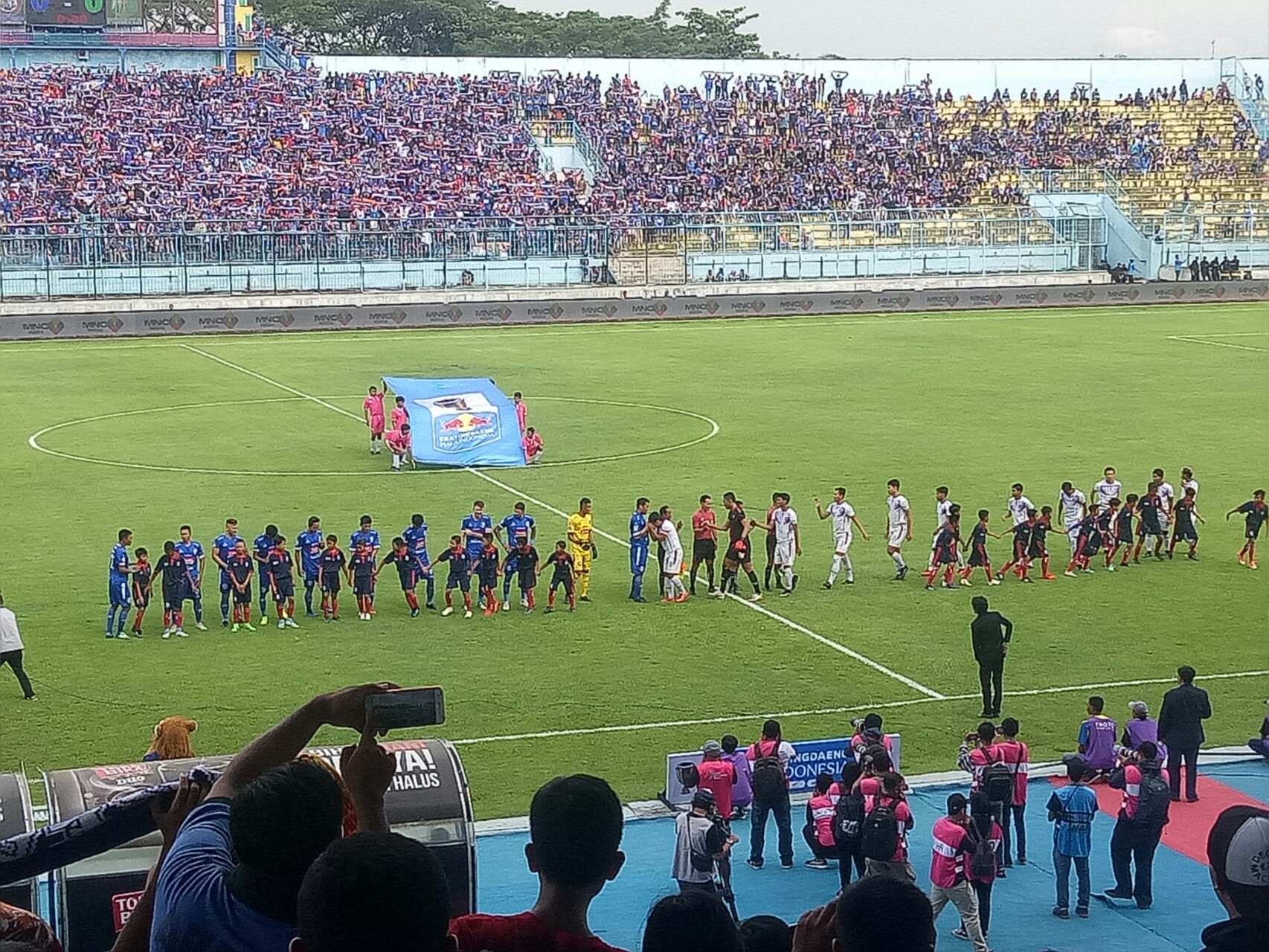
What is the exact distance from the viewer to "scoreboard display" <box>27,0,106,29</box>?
180ft

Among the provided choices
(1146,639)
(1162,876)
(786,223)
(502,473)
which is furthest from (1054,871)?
(786,223)

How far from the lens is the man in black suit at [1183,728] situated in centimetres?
1212

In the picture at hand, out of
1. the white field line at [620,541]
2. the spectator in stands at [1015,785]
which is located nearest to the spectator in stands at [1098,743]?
the spectator in stands at [1015,785]

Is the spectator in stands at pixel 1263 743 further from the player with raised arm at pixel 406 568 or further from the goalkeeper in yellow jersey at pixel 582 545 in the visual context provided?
the player with raised arm at pixel 406 568

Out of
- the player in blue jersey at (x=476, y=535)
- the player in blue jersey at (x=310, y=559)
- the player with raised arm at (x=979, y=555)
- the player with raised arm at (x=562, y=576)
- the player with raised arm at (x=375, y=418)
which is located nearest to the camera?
the player in blue jersey at (x=310, y=559)

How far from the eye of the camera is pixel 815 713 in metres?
14.7

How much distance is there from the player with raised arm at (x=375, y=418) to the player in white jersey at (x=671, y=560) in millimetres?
8951

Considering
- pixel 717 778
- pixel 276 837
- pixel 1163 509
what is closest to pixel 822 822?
pixel 717 778

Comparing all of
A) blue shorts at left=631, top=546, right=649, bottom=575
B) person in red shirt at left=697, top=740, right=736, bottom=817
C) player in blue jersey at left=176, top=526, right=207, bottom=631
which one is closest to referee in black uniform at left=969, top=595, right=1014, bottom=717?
person in red shirt at left=697, top=740, right=736, bottom=817

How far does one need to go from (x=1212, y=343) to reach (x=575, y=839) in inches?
1592

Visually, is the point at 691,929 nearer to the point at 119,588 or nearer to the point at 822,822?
the point at 822,822

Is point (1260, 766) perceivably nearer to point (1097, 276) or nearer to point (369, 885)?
point (369, 885)

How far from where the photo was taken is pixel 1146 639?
17.0 meters

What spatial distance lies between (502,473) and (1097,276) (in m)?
32.4
